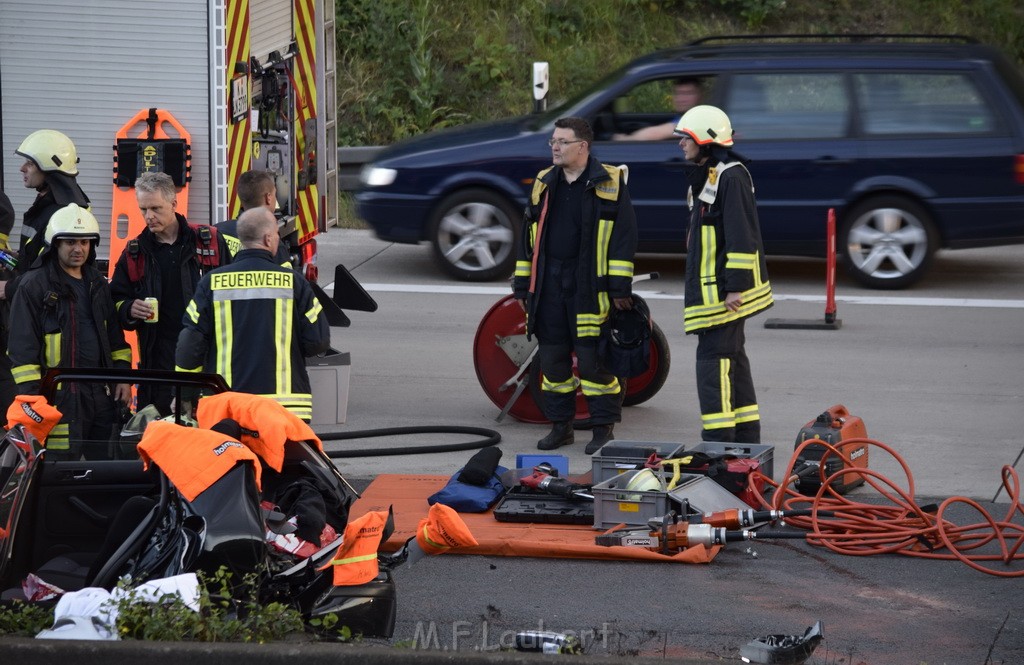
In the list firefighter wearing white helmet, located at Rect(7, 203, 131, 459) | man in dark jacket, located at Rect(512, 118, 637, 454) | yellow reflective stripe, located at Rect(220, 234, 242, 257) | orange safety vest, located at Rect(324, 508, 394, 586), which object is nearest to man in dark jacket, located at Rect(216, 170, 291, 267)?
yellow reflective stripe, located at Rect(220, 234, 242, 257)

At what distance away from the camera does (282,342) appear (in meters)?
6.85

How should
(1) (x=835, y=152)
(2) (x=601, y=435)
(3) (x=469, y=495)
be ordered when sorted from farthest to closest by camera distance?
1. (1) (x=835, y=152)
2. (2) (x=601, y=435)
3. (3) (x=469, y=495)

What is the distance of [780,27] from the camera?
66.6 ft

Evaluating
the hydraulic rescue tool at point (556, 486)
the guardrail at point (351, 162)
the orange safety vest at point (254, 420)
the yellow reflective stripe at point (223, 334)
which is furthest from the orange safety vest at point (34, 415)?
the guardrail at point (351, 162)

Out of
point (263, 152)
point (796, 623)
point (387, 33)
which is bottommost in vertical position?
point (796, 623)

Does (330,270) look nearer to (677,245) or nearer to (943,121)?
(677,245)

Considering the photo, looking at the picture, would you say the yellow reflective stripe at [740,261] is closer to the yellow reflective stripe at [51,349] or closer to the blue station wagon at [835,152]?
the yellow reflective stripe at [51,349]

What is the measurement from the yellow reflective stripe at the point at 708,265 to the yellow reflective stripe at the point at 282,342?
7.51 ft

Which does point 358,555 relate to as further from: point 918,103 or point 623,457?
point 918,103

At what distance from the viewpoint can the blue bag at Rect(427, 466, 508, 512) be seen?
718 centimetres

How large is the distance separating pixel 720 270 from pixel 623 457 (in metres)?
1.25

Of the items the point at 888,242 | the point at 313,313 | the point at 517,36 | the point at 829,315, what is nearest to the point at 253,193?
the point at 313,313

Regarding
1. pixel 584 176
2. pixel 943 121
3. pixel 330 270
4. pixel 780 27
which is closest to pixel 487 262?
pixel 330 270

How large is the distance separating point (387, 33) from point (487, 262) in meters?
6.93
